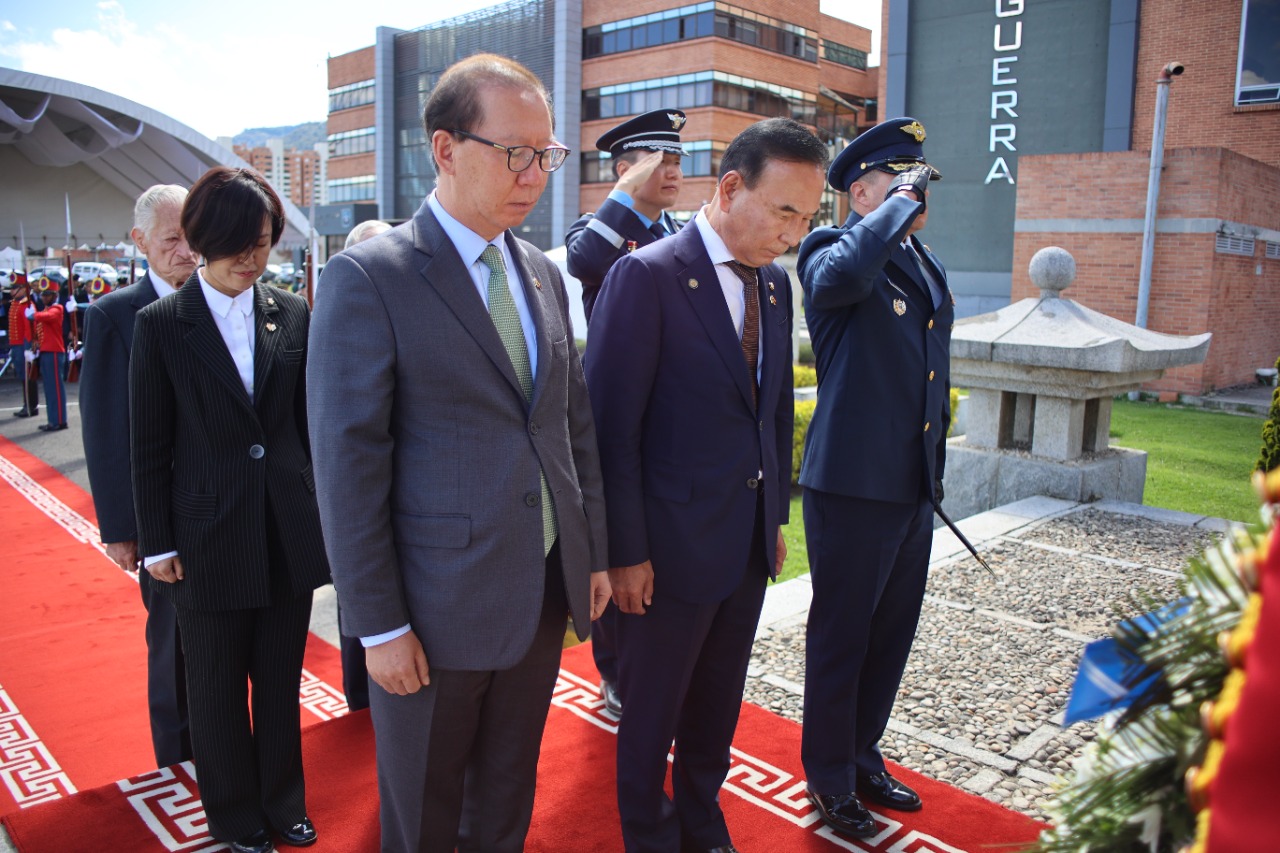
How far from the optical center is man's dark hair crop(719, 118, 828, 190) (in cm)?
236

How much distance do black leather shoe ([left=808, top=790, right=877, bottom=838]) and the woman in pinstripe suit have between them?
152cm

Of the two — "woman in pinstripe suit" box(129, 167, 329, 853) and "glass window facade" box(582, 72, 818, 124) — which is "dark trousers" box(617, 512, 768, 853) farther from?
"glass window facade" box(582, 72, 818, 124)

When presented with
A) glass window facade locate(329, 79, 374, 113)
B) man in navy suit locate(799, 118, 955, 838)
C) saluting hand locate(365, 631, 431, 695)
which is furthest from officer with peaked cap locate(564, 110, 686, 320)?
glass window facade locate(329, 79, 374, 113)

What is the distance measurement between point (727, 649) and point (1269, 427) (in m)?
3.69

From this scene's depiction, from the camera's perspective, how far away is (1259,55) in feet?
56.8

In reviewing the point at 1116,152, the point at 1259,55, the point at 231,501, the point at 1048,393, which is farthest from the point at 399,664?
the point at 1259,55

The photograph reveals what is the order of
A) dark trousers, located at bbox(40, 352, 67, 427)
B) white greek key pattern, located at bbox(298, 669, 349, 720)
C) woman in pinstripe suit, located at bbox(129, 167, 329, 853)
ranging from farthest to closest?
dark trousers, located at bbox(40, 352, 67, 427) → white greek key pattern, located at bbox(298, 669, 349, 720) → woman in pinstripe suit, located at bbox(129, 167, 329, 853)

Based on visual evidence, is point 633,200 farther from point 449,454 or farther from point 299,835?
point 299,835

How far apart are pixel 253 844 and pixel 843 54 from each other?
168ft

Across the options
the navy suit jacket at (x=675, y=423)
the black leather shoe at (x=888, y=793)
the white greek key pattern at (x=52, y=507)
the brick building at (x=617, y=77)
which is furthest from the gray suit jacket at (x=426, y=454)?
the brick building at (x=617, y=77)

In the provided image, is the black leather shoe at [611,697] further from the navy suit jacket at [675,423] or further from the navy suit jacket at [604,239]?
the navy suit jacket at [604,239]

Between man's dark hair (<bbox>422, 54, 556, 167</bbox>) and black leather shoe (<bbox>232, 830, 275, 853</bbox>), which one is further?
black leather shoe (<bbox>232, 830, 275, 853</bbox>)

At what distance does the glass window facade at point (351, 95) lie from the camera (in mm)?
52156

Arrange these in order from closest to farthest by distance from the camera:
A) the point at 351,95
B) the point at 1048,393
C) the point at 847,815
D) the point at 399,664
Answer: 1. the point at 399,664
2. the point at 847,815
3. the point at 1048,393
4. the point at 351,95
